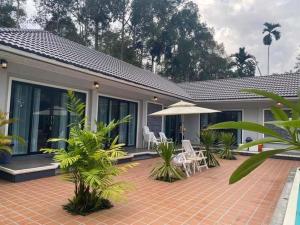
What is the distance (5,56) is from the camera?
6.88 m

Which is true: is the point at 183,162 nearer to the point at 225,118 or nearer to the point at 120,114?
the point at 120,114

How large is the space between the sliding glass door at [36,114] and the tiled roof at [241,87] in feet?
34.4

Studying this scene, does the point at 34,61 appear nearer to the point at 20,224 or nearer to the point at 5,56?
the point at 5,56

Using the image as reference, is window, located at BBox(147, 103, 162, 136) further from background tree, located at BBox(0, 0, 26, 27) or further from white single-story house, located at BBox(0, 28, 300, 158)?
background tree, located at BBox(0, 0, 26, 27)

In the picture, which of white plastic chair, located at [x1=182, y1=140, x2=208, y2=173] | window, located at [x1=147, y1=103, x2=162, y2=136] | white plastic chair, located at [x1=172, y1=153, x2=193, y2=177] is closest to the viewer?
white plastic chair, located at [x1=172, y1=153, x2=193, y2=177]

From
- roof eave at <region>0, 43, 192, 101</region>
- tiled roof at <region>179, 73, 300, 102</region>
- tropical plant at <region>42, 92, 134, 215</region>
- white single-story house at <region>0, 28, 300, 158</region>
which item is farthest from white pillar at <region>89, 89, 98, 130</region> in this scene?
tiled roof at <region>179, 73, 300, 102</region>

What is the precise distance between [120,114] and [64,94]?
3.81 metres

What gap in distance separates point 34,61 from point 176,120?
40.0 feet

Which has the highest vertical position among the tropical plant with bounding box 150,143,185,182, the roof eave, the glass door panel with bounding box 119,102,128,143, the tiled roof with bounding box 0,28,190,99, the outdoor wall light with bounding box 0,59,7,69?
the tiled roof with bounding box 0,28,190,99

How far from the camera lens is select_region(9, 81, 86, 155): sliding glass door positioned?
323 inches

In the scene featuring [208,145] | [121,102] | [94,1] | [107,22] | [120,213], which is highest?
[94,1]

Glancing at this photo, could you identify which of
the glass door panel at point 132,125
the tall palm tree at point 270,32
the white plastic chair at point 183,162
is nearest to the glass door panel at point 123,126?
the glass door panel at point 132,125

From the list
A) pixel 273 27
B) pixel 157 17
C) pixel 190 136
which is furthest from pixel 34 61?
pixel 273 27

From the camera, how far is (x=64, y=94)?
31.7ft
